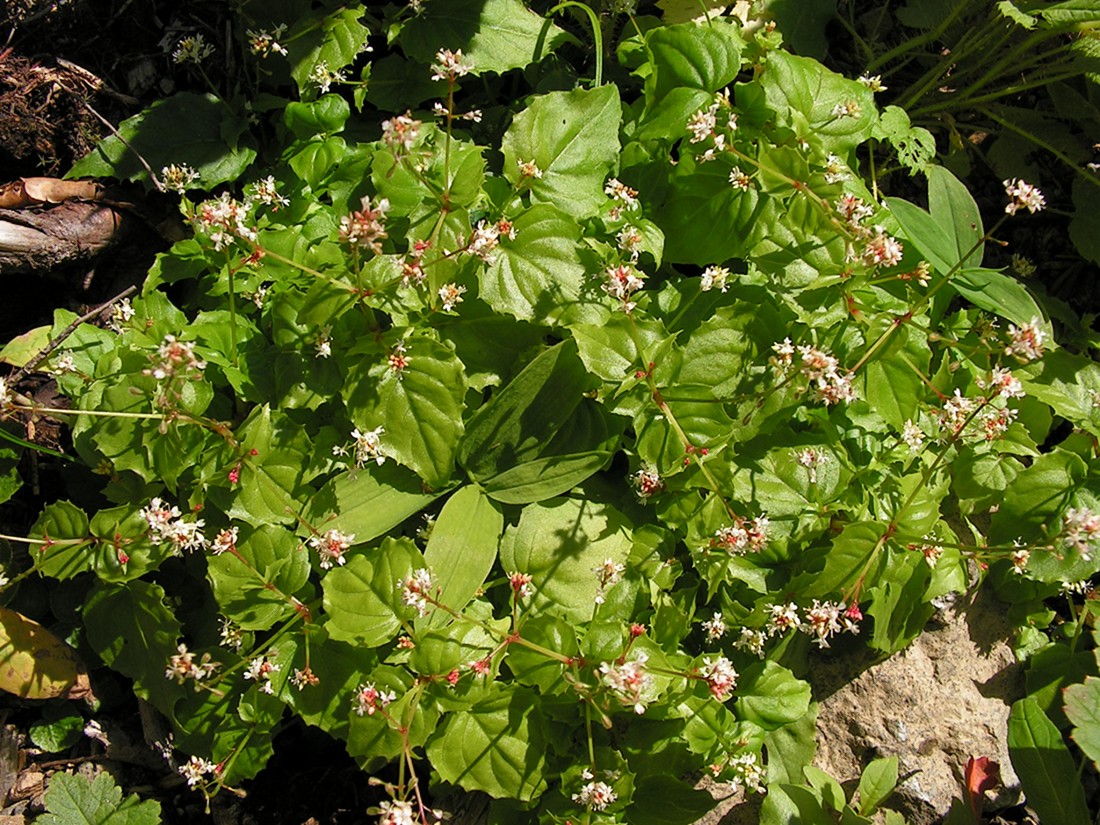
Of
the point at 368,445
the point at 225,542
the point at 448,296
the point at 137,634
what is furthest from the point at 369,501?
the point at 137,634

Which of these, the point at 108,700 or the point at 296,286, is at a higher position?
the point at 296,286

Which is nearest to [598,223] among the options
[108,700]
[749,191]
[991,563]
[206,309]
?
[749,191]

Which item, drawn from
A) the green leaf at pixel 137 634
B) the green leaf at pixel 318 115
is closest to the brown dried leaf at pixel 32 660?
the green leaf at pixel 137 634

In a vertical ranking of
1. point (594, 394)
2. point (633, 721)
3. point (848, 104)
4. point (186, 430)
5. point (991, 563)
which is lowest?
point (633, 721)

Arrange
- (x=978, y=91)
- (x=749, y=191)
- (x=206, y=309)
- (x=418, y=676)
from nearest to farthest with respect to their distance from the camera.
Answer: (x=418, y=676), (x=749, y=191), (x=206, y=309), (x=978, y=91)

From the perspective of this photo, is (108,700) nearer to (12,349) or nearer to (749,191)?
(12,349)

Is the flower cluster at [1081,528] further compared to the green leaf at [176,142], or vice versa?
the green leaf at [176,142]

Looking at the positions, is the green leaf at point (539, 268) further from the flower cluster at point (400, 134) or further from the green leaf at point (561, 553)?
the green leaf at point (561, 553)

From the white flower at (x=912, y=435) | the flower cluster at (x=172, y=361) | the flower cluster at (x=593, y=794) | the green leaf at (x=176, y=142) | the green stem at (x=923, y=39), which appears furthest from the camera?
the green stem at (x=923, y=39)
